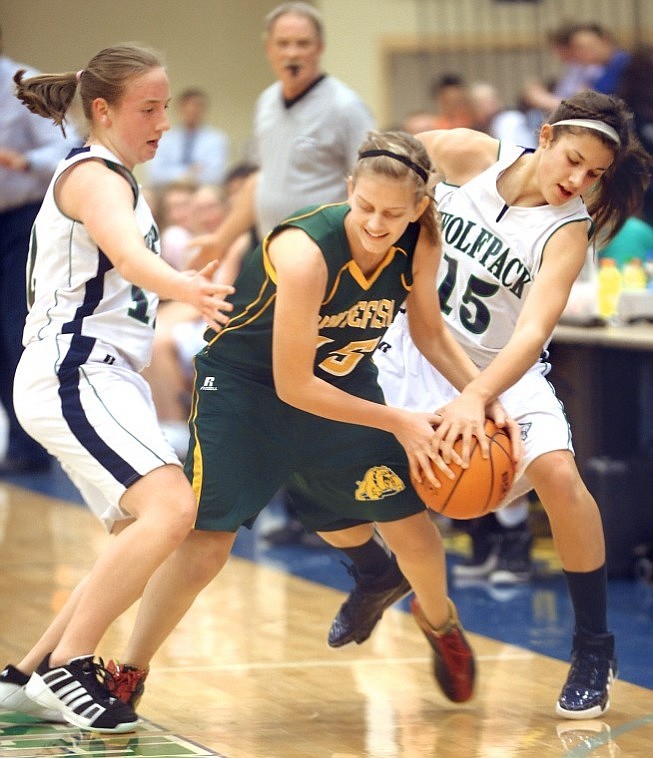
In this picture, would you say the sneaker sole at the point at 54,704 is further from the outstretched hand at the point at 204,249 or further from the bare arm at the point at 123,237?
the outstretched hand at the point at 204,249

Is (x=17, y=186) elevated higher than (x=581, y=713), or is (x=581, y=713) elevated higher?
(x=17, y=186)

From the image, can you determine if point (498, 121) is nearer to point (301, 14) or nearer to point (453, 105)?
point (453, 105)

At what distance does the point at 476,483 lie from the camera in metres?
3.56

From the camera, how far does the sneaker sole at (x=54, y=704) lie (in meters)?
3.42

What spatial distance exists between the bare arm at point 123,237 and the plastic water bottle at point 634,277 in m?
3.27

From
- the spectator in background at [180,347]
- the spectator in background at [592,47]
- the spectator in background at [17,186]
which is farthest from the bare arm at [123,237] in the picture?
the spectator in background at [592,47]

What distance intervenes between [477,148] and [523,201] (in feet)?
0.89

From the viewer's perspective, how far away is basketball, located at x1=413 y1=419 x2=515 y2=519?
140 inches

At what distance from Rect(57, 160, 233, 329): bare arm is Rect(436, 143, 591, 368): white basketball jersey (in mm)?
1013

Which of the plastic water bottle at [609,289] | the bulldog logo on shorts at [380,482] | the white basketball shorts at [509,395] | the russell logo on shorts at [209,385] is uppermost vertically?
the russell logo on shorts at [209,385]

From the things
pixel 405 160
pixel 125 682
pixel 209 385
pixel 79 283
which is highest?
pixel 405 160

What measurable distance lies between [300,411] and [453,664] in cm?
85

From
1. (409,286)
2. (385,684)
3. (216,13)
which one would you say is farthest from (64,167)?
(216,13)

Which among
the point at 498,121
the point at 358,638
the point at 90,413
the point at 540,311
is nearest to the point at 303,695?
the point at 358,638
